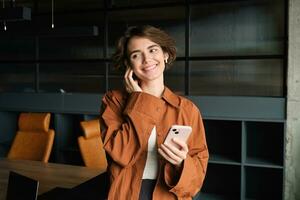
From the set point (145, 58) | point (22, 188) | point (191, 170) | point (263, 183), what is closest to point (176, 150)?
point (191, 170)

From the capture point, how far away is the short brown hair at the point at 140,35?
1329mm

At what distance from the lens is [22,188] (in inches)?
54.3

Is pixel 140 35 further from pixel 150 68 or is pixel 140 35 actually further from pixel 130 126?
pixel 130 126

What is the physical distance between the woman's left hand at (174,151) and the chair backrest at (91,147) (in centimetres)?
189

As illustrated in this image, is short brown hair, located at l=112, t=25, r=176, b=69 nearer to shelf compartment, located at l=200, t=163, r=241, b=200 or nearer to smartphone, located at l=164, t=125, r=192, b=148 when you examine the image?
smartphone, located at l=164, t=125, r=192, b=148

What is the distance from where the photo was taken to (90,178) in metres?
2.43

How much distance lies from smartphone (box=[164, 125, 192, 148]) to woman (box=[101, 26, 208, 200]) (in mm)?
79

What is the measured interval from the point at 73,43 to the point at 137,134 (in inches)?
→ 162

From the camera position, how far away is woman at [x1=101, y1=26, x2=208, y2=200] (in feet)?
4.15

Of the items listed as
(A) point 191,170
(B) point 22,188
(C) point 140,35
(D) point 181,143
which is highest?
(C) point 140,35

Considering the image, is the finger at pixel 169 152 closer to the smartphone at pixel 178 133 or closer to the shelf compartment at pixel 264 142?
the smartphone at pixel 178 133

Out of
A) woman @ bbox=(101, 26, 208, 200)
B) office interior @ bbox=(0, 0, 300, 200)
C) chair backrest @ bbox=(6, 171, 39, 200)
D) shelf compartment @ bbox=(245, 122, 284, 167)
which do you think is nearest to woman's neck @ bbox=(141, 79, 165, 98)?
woman @ bbox=(101, 26, 208, 200)

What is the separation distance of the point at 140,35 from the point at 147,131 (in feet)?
1.18

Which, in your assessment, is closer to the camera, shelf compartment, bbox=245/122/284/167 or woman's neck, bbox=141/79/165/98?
woman's neck, bbox=141/79/165/98
